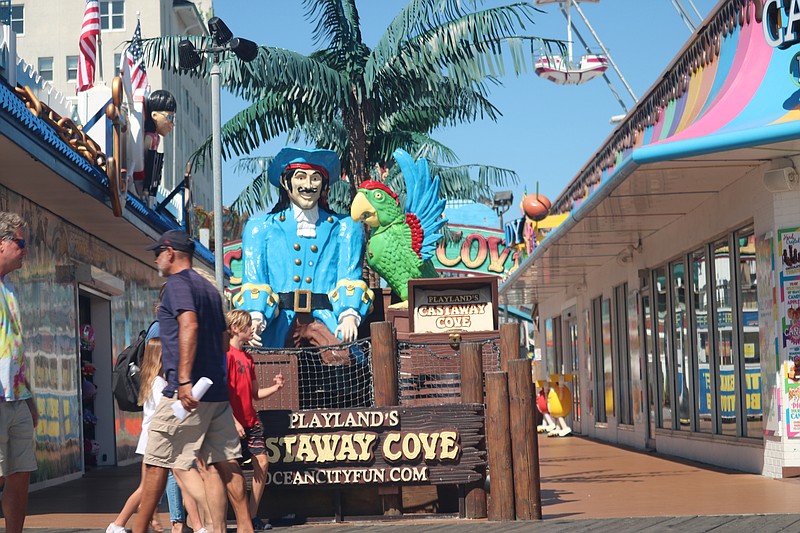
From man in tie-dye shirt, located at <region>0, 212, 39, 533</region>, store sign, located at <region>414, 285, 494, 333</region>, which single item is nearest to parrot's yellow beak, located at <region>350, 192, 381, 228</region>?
store sign, located at <region>414, 285, 494, 333</region>

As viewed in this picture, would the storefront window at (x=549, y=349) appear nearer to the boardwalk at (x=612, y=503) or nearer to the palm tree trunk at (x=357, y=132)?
the palm tree trunk at (x=357, y=132)

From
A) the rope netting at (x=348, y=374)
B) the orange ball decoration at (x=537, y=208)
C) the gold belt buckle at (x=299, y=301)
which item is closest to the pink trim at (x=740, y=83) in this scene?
the rope netting at (x=348, y=374)

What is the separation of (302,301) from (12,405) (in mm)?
4319

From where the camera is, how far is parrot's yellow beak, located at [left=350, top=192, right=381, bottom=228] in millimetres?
12133

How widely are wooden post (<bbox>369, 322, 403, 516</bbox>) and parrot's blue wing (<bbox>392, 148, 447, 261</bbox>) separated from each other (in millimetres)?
3914

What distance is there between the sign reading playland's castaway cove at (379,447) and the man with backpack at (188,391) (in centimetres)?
174

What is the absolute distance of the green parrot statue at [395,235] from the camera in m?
12.2

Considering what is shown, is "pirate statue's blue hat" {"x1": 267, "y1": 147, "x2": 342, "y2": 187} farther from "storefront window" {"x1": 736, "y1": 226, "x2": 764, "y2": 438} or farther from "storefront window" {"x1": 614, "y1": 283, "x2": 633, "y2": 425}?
"storefront window" {"x1": 614, "y1": 283, "x2": 633, "y2": 425}

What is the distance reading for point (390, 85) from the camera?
19.5 metres

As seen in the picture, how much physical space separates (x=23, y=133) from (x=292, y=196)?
2278mm

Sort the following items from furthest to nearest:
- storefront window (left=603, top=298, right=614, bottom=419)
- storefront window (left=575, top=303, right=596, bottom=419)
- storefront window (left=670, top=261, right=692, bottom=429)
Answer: storefront window (left=575, top=303, right=596, bottom=419), storefront window (left=603, top=298, right=614, bottom=419), storefront window (left=670, top=261, right=692, bottom=429)

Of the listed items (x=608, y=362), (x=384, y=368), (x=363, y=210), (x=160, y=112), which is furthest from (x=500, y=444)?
(x=608, y=362)

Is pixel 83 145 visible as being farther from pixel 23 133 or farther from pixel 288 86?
pixel 288 86

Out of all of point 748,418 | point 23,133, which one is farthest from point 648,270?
point 23,133
